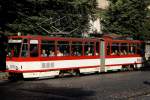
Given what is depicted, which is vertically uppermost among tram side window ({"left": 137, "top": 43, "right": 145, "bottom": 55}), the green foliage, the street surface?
the green foliage

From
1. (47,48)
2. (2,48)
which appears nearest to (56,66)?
(47,48)

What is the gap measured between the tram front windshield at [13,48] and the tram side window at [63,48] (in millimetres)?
2770

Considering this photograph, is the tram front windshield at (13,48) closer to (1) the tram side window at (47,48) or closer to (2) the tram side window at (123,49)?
(1) the tram side window at (47,48)

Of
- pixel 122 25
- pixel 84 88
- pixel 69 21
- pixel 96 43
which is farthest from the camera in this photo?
pixel 122 25

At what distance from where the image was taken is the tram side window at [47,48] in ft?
83.7

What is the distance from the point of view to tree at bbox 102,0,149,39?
45.2 meters

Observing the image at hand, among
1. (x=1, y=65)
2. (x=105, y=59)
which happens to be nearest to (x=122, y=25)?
(x=105, y=59)

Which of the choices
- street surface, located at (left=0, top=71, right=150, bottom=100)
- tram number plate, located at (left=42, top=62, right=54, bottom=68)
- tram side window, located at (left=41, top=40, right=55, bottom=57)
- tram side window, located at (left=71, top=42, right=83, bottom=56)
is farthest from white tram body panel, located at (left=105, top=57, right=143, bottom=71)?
street surface, located at (left=0, top=71, right=150, bottom=100)

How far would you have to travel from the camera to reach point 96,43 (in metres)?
30.5

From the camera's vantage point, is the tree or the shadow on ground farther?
the tree

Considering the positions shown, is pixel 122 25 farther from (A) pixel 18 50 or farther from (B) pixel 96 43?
(A) pixel 18 50

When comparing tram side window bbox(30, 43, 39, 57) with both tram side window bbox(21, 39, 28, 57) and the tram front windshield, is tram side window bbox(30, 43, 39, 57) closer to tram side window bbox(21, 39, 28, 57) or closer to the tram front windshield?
tram side window bbox(21, 39, 28, 57)

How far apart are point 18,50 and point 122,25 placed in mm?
22940

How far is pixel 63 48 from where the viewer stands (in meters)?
27.1
